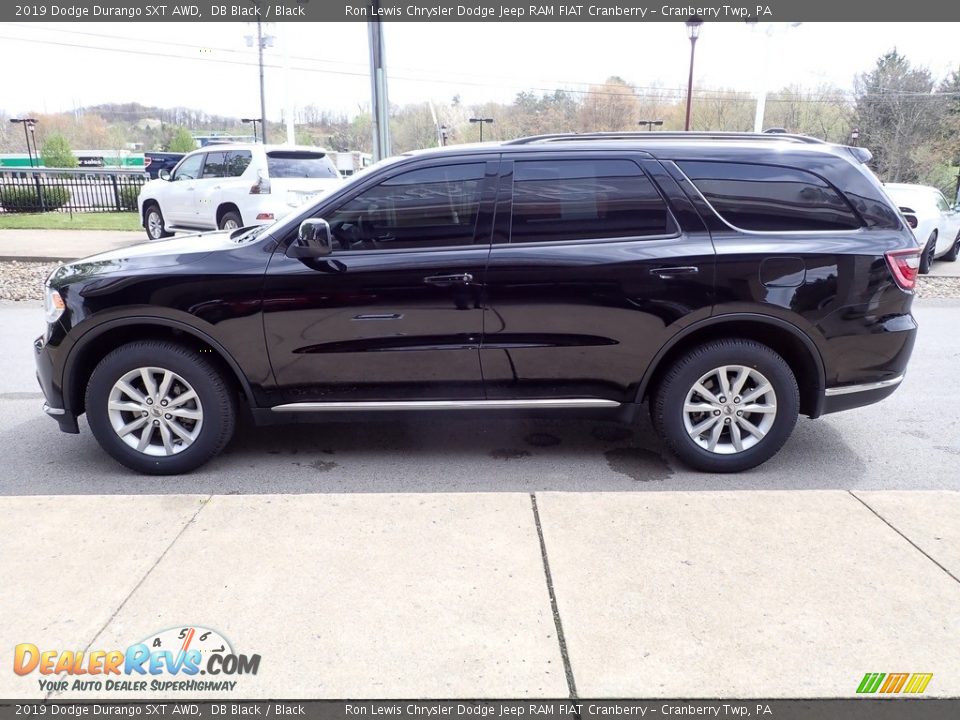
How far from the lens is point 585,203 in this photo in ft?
13.3

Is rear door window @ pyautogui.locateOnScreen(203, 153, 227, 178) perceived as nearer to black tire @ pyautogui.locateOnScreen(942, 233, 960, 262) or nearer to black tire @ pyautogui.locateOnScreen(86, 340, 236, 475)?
black tire @ pyautogui.locateOnScreen(86, 340, 236, 475)

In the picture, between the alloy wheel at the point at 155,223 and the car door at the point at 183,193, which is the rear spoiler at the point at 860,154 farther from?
the alloy wheel at the point at 155,223

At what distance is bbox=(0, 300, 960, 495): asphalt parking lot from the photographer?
4.11 metres

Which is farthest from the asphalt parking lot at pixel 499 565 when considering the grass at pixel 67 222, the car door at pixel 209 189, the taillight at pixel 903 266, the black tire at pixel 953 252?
the grass at pixel 67 222

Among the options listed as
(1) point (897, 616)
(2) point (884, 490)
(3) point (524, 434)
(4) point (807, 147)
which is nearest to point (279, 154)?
(3) point (524, 434)

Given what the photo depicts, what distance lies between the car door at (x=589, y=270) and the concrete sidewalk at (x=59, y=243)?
29.0ft

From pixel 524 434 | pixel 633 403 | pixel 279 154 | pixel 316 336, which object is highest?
pixel 279 154

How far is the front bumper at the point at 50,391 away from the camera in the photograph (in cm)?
412

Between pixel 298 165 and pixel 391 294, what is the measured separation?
30.4ft

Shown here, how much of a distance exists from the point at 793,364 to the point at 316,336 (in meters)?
2.76

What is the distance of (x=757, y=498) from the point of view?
12.5ft

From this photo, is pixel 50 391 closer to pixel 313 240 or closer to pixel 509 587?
pixel 313 240

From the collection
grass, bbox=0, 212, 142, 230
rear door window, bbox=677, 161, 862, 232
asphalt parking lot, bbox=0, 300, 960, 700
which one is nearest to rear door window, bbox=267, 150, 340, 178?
grass, bbox=0, 212, 142, 230

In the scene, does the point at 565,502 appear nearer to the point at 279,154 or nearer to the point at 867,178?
the point at 867,178
